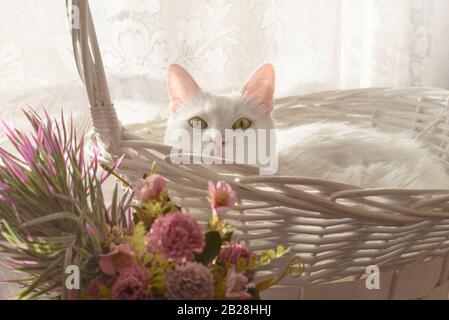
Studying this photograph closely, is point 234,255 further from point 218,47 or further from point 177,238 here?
point 218,47

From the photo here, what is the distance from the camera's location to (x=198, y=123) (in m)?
1.00

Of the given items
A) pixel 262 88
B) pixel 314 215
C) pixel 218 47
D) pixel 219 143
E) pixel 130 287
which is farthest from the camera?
pixel 218 47

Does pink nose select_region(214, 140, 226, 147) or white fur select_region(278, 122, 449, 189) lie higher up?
pink nose select_region(214, 140, 226, 147)

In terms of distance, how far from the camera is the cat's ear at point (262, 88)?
3.44 feet

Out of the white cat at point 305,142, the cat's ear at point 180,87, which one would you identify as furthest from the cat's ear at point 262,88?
the cat's ear at point 180,87

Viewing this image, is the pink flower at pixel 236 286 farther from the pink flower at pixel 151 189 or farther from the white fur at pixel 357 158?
the white fur at pixel 357 158

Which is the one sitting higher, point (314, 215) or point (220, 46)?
point (220, 46)

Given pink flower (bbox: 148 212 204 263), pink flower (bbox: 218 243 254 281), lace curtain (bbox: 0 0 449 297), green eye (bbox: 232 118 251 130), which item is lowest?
pink flower (bbox: 218 243 254 281)

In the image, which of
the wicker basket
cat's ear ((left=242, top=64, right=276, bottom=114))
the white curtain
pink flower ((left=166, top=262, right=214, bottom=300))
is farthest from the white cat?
pink flower ((left=166, top=262, right=214, bottom=300))

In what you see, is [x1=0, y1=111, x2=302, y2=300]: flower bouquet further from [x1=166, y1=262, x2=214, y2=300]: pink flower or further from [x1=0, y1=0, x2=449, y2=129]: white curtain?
[x1=0, y1=0, x2=449, y2=129]: white curtain

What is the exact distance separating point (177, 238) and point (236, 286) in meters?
0.08

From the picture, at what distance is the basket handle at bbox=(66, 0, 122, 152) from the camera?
706 millimetres

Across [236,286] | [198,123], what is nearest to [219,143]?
[198,123]
